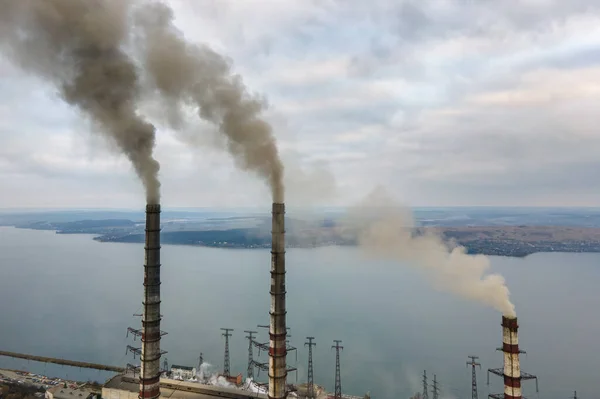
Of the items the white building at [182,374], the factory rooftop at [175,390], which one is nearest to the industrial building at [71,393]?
the factory rooftop at [175,390]

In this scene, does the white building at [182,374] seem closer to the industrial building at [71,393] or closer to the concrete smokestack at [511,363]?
the industrial building at [71,393]

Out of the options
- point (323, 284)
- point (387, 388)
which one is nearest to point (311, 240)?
point (323, 284)

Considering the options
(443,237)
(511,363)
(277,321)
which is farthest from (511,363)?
(443,237)

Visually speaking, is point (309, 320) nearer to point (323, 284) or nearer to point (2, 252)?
point (323, 284)

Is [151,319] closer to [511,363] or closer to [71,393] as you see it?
[511,363]

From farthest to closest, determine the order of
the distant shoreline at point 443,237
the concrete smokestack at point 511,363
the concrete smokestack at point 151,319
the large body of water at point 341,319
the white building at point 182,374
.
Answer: the distant shoreline at point 443,237, the large body of water at point 341,319, the white building at point 182,374, the concrete smokestack at point 151,319, the concrete smokestack at point 511,363

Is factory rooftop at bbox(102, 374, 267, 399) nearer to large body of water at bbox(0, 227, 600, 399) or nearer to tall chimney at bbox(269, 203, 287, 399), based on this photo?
tall chimney at bbox(269, 203, 287, 399)

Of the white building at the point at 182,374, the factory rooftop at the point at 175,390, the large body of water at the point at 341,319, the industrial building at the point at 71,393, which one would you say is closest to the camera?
the factory rooftop at the point at 175,390
